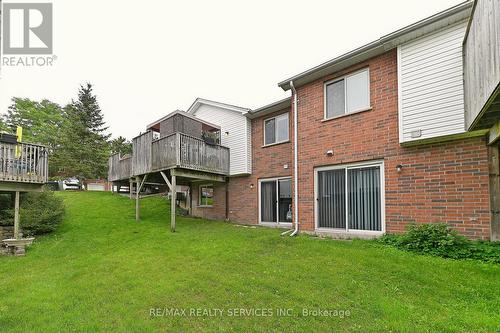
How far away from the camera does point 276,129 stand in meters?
12.1

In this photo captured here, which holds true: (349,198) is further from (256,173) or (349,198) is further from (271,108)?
(271,108)

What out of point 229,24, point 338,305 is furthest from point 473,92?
point 229,24

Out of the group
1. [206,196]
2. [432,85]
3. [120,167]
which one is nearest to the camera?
[432,85]

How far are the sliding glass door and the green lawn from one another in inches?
39.6

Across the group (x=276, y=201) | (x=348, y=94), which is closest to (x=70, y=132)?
(x=276, y=201)

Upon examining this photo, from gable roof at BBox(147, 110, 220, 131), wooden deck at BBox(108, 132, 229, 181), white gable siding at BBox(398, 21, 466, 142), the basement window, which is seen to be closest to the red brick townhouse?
white gable siding at BBox(398, 21, 466, 142)

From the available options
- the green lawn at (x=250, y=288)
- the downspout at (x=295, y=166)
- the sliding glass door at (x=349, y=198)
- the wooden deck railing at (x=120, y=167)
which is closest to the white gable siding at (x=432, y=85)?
the sliding glass door at (x=349, y=198)

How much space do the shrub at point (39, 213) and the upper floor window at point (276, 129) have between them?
9.17m

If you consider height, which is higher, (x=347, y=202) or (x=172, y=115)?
(x=172, y=115)

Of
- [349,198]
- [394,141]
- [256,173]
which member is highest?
[394,141]

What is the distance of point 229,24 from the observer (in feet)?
55.3

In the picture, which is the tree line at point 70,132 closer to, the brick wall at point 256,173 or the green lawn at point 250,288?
the brick wall at point 256,173

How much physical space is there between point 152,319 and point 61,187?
2902 centimetres

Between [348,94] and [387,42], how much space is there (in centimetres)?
175
